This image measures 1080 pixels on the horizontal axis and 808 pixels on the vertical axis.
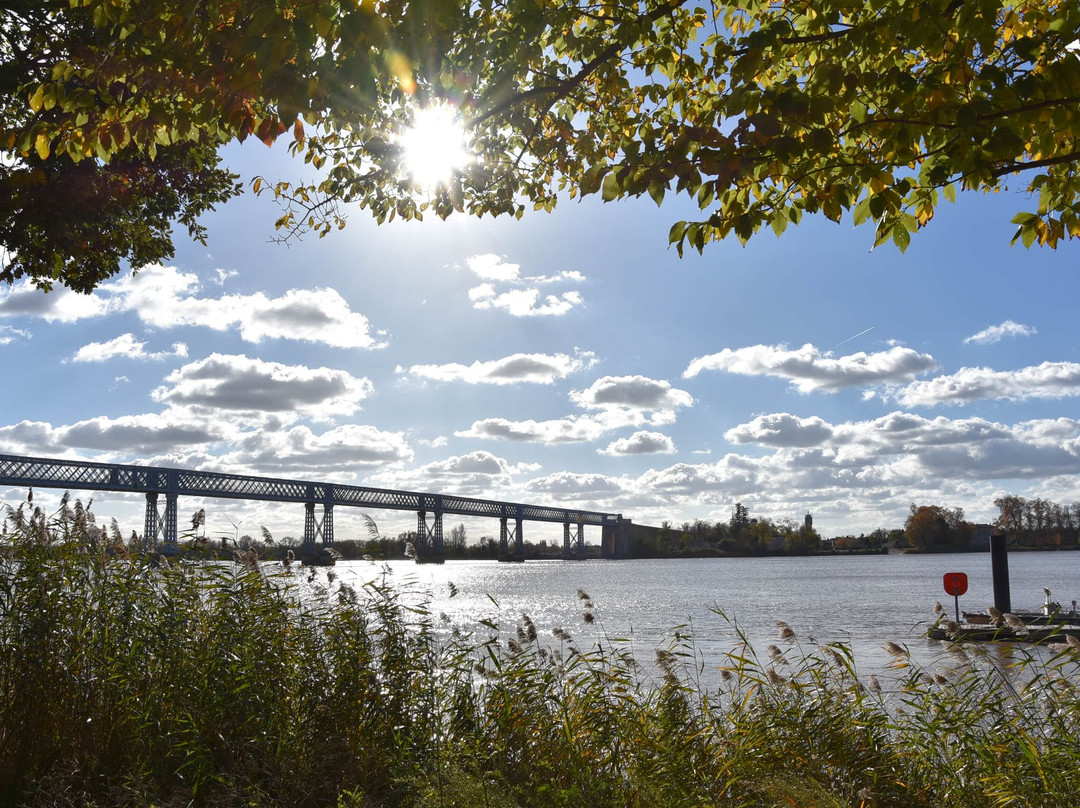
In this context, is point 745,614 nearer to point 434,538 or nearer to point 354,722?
point 354,722

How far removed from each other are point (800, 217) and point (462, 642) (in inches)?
198

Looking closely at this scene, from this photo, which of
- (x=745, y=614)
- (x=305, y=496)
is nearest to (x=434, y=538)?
(x=305, y=496)

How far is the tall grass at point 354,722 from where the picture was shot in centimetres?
539

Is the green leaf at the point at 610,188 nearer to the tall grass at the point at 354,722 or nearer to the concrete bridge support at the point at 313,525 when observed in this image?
A: the tall grass at the point at 354,722

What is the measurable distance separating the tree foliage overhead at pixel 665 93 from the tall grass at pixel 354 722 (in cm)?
347

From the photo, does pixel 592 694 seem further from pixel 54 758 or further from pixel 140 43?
pixel 140 43

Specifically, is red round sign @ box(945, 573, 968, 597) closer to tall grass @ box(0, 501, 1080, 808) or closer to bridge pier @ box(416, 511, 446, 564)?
tall grass @ box(0, 501, 1080, 808)

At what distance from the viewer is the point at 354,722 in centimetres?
639

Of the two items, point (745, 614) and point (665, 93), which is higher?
point (665, 93)

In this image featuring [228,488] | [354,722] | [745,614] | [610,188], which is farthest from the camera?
[228,488]

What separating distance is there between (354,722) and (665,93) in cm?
596

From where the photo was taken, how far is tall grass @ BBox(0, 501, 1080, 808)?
17.7ft

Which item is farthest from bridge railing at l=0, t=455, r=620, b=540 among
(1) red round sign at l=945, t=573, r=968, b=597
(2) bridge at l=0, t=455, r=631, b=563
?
(1) red round sign at l=945, t=573, r=968, b=597

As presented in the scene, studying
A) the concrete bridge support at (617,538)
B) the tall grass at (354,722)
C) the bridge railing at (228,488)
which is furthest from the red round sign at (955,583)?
the concrete bridge support at (617,538)
